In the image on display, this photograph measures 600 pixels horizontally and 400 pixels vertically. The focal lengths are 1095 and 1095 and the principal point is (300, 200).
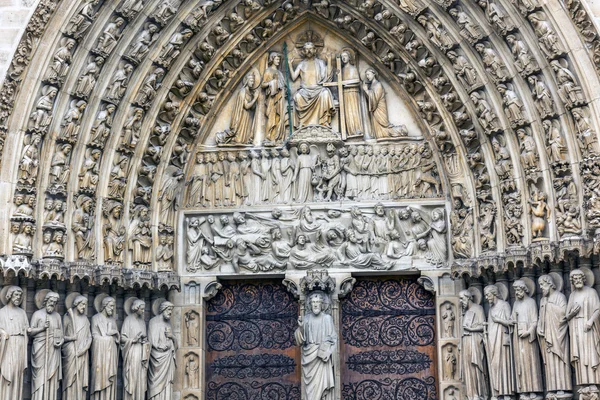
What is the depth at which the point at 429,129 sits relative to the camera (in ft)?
43.1

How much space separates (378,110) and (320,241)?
176 cm

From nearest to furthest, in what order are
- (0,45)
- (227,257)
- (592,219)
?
(592,219)
(0,45)
(227,257)

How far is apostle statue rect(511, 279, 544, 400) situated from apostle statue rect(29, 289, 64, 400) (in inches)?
193

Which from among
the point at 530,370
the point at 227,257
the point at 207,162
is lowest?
the point at 530,370

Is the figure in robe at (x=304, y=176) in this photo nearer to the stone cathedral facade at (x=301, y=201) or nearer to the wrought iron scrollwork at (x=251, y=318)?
the stone cathedral facade at (x=301, y=201)

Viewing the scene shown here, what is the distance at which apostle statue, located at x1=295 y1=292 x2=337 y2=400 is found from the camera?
40.6 feet

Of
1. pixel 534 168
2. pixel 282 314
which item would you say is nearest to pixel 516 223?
pixel 534 168

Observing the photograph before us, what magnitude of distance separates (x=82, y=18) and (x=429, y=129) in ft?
13.9

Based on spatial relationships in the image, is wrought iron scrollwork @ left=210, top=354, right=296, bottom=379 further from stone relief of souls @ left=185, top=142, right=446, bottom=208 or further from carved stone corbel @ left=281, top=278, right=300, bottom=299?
stone relief of souls @ left=185, top=142, right=446, bottom=208

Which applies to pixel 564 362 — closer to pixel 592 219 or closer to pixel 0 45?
pixel 592 219

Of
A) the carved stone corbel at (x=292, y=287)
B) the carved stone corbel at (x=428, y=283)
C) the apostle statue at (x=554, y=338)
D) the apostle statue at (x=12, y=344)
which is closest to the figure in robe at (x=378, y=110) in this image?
the carved stone corbel at (x=428, y=283)

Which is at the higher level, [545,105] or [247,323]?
[545,105]

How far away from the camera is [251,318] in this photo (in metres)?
13.2

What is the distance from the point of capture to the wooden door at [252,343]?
13008 millimetres
